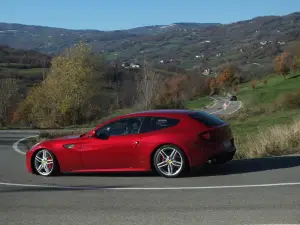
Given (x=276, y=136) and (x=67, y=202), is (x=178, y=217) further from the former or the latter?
(x=276, y=136)

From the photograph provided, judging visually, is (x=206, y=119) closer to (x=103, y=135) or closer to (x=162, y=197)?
(x=103, y=135)

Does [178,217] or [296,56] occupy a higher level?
[296,56]

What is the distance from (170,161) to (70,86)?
39148 millimetres

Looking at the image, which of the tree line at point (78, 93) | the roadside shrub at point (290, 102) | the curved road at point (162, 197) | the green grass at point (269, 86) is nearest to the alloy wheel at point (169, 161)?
the curved road at point (162, 197)

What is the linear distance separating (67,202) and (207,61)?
A: 14709cm

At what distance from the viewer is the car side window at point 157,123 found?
9203mm

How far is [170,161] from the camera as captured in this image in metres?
8.93

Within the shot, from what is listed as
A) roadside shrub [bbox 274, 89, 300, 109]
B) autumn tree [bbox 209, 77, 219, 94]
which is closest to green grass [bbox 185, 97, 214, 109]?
autumn tree [bbox 209, 77, 219, 94]

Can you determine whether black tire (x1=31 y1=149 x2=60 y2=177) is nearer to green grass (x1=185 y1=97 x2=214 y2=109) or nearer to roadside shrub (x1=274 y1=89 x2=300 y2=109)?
roadside shrub (x1=274 y1=89 x2=300 y2=109)

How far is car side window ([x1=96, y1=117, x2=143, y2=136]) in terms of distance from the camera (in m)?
9.41

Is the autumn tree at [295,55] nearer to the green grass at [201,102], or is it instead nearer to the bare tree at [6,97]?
the green grass at [201,102]

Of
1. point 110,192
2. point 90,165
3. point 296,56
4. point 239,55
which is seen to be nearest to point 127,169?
point 90,165

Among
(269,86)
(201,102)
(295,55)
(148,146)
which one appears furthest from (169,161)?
(295,55)

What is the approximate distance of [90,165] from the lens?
9633 millimetres
